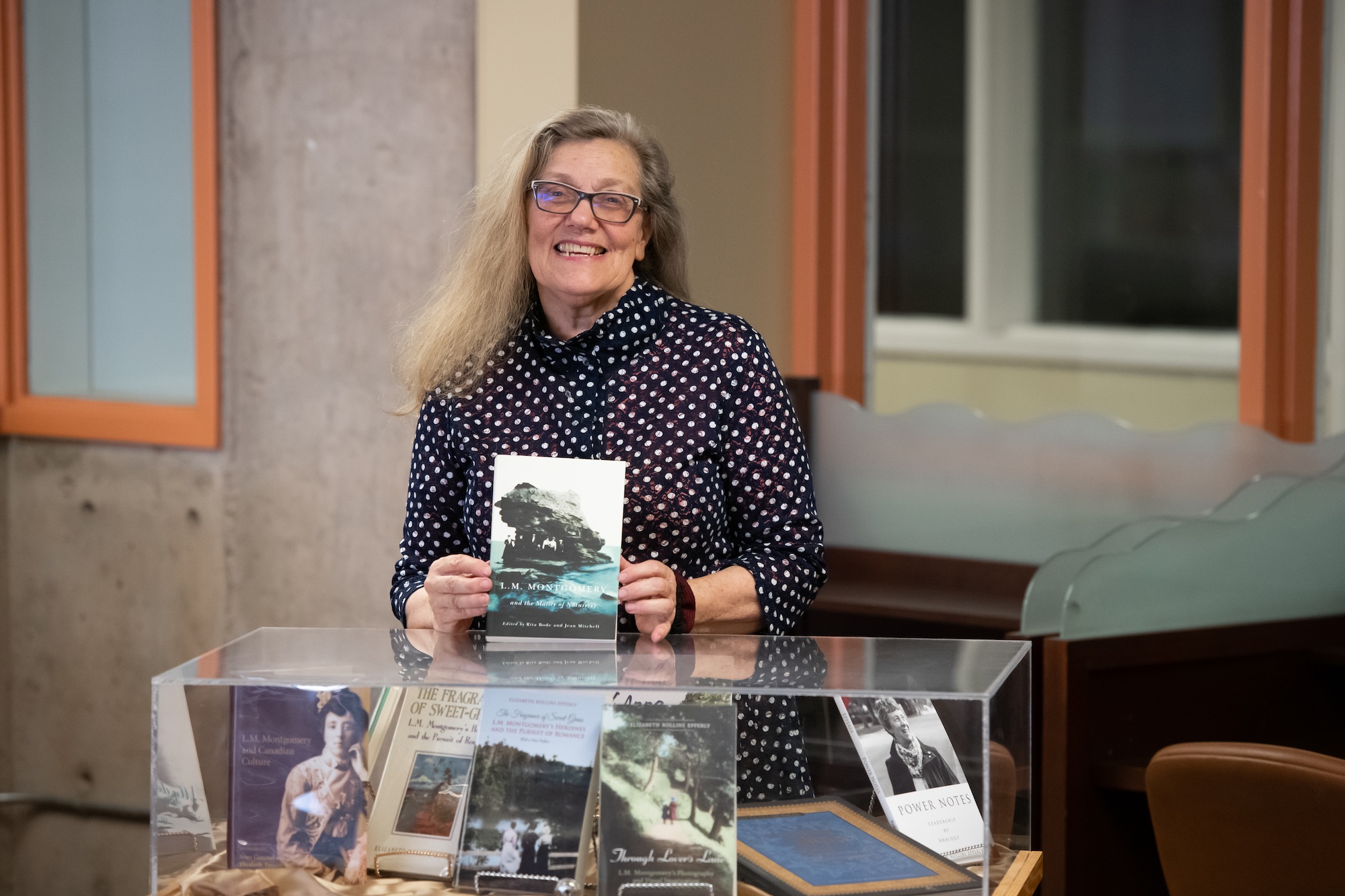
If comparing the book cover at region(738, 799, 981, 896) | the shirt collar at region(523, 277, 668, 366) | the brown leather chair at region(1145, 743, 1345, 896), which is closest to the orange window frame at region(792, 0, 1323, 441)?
the brown leather chair at region(1145, 743, 1345, 896)

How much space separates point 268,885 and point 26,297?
3423 millimetres

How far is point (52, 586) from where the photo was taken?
4359 mm

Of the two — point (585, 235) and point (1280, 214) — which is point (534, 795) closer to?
point (585, 235)

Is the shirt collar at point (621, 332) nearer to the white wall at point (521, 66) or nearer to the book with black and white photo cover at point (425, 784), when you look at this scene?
the book with black and white photo cover at point (425, 784)

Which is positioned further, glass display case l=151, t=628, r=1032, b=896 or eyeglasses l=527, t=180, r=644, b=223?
eyeglasses l=527, t=180, r=644, b=223

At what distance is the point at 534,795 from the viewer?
149 cm

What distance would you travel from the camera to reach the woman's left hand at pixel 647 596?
178 centimetres

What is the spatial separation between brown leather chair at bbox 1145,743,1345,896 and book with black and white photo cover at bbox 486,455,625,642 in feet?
3.39

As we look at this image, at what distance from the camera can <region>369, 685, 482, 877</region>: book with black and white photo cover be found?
4.97 ft

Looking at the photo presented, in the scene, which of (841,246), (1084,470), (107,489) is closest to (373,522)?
(107,489)

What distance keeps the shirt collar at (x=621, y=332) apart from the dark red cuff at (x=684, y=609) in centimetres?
38

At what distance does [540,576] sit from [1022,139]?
282cm

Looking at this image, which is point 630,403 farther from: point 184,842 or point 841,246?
point 841,246

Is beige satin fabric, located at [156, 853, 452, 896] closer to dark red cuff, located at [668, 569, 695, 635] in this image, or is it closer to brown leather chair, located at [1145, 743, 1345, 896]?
dark red cuff, located at [668, 569, 695, 635]
